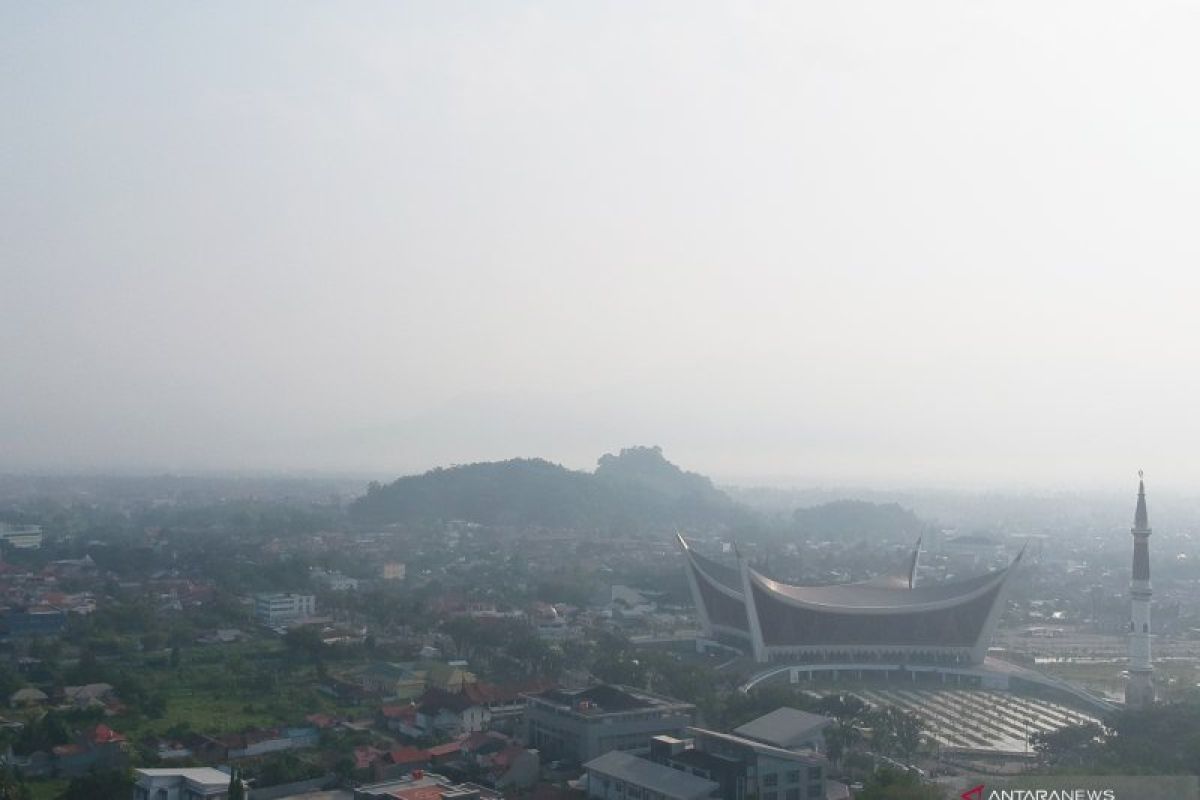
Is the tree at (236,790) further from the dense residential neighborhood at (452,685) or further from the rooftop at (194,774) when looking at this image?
the rooftop at (194,774)

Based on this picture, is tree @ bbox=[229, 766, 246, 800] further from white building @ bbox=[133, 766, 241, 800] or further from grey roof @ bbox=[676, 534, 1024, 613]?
grey roof @ bbox=[676, 534, 1024, 613]

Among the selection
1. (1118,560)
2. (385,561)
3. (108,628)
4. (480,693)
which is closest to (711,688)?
(480,693)

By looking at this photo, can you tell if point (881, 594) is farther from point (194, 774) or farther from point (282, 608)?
point (194, 774)

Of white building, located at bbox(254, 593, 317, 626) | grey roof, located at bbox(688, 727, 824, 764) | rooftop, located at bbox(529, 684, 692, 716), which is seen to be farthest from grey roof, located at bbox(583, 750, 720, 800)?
white building, located at bbox(254, 593, 317, 626)

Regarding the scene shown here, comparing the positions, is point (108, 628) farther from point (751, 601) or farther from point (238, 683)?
point (751, 601)

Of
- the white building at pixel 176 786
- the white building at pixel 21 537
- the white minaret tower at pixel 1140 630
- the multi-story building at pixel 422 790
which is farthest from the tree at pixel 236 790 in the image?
the white building at pixel 21 537
